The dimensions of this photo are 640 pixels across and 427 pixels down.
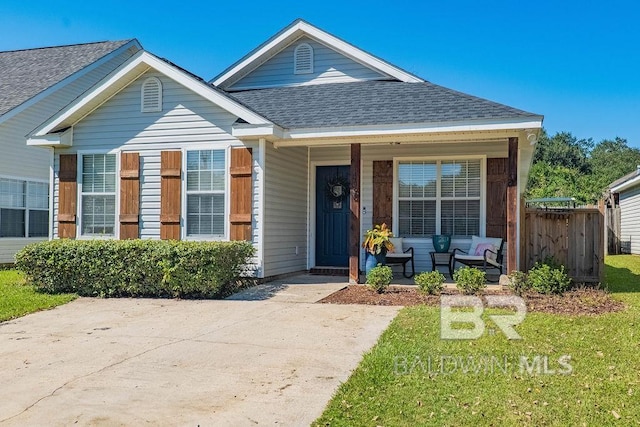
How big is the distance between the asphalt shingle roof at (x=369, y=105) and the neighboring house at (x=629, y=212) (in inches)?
514

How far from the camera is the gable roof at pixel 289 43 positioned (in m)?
12.0

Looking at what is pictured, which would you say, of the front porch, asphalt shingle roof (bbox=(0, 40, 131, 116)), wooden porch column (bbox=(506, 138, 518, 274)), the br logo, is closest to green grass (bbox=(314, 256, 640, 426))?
the br logo

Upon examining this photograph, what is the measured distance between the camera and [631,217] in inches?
853

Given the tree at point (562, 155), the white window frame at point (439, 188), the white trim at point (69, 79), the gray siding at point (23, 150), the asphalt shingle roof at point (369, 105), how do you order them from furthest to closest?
the tree at point (562, 155), the gray siding at point (23, 150), the white trim at point (69, 79), the white window frame at point (439, 188), the asphalt shingle roof at point (369, 105)

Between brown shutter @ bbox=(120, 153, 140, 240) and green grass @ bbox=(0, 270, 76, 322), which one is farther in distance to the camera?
brown shutter @ bbox=(120, 153, 140, 240)

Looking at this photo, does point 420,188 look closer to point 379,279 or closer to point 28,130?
point 379,279

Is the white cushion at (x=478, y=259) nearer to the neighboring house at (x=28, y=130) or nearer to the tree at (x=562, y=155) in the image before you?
the neighboring house at (x=28, y=130)

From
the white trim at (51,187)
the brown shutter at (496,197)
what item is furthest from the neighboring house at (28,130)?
the brown shutter at (496,197)

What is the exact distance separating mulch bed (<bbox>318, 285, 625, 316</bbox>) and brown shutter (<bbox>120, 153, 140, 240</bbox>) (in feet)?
14.5

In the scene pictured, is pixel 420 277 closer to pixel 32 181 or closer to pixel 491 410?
pixel 491 410

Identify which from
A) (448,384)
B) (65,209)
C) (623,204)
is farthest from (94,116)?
(623,204)

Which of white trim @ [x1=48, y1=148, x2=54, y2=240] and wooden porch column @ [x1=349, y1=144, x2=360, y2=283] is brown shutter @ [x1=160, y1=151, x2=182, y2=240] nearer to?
white trim @ [x1=48, y1=148, x2=54, y2=240]

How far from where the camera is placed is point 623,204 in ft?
76.9

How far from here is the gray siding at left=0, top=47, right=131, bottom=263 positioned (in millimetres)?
14156
